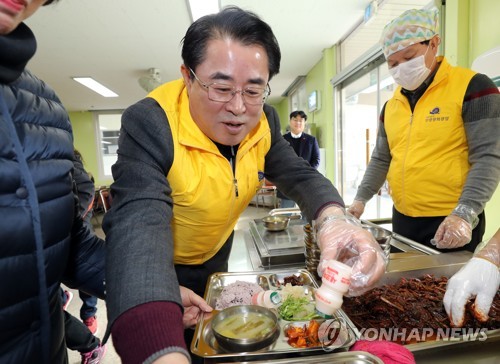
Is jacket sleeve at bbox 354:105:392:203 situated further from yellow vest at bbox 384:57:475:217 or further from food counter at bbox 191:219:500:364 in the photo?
food counter at bbox 191:219:500:364

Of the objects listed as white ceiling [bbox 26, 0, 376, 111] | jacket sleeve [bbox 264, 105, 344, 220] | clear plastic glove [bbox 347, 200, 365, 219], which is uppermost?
white ceiling [bbox 26, 0, 376, 111]

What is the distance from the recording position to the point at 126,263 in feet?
→ 2.04

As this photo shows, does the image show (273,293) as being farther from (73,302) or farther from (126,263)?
(73,302)

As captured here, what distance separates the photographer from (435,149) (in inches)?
65.7

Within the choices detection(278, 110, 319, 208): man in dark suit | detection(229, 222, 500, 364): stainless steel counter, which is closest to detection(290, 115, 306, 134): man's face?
detection(278, 110, 319, 208): man in dark suit

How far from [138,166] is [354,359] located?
0.71 metres

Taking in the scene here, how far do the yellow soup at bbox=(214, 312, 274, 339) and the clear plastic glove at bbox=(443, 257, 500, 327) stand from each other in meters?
0.56

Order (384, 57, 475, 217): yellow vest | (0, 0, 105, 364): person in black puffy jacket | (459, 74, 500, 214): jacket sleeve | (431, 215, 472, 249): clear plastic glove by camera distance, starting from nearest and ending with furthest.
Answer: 1. (0, 0, 105, 364): person in black puffy jacket
2. (431, 215, 472, 249): clear plastic glove
3. (459, 74, 500, 214): jacket sleeve
4. (384, 57, 475, 217): yellow vest

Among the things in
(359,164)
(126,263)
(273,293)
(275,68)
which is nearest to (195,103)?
(275,68)

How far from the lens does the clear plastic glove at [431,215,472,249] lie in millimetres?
1322

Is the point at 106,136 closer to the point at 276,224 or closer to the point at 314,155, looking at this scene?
the point at 314,155

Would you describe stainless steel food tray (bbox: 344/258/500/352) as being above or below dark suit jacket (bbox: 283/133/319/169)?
below

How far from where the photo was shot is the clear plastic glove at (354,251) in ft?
2.54

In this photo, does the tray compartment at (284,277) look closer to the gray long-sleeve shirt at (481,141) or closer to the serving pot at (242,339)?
the serving pot at (242,339)
